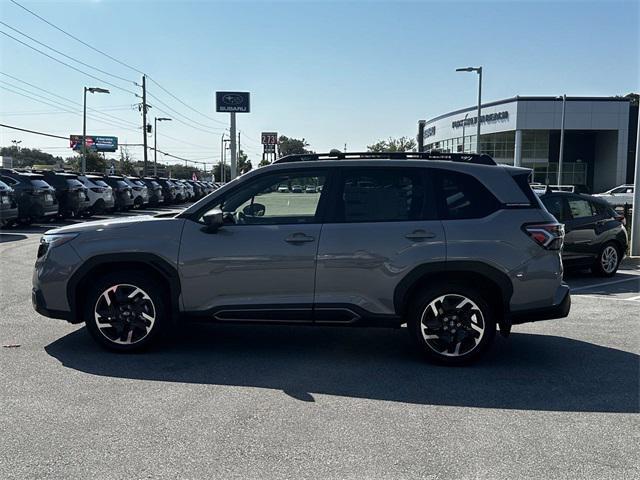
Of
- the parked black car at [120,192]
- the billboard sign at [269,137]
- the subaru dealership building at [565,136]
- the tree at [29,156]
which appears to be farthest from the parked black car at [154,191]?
the tree at [29,156]

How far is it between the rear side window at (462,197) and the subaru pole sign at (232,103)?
2055cm

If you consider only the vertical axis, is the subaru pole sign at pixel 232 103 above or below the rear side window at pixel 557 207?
above

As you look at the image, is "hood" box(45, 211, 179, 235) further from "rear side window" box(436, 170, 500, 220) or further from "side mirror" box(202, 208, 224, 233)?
"rear side window" box(436, 170, 500, 220)

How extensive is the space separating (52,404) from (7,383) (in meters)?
0.71

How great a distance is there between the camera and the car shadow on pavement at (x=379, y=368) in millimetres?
4668

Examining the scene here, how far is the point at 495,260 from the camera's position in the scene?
5.20m

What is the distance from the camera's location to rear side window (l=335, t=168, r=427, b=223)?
536 cm

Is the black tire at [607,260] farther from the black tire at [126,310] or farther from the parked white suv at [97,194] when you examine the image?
the parked white suv at [97,194]

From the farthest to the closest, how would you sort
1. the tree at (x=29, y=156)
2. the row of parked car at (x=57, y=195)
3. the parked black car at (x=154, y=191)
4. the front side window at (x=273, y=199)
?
the tree at (x=29, y=156)
the parked black car at (x=154, y=191)
the row of parked car at (x=57, y=195)
the front side window at (x=273, y=199)

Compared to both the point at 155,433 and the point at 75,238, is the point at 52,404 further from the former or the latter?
the point at 75,238

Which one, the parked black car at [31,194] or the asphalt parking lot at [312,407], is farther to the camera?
the parked black car at [31,194]

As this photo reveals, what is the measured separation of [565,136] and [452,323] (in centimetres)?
5748

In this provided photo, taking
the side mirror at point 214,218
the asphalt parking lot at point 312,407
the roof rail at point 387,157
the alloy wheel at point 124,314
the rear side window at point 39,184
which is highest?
the roof rail at point 387,157

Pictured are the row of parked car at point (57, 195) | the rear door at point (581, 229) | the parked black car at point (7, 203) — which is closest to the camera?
the rear door at point (581, 229)
